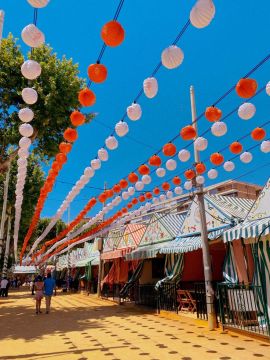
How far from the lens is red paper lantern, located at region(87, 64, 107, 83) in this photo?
16.4 ft

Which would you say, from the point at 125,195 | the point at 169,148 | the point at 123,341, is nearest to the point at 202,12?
the point at 169,148

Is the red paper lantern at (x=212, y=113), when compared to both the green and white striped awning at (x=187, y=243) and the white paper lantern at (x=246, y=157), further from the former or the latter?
the green and white striped awning at (x=187, y=243)

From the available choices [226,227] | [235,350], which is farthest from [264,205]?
[235,350]

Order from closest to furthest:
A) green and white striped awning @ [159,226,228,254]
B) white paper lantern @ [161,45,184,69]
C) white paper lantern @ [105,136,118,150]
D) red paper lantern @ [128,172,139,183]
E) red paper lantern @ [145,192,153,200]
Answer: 1. white paper lantern @ [161,45,184,69]
2. white paper lantern @ [105,136,118,150]
3. red paper lantern @ [128,172,139,183]
4. green and white striped awning @ [159,226,228,254]
5. red paper lantern @ [145,192,153,200]

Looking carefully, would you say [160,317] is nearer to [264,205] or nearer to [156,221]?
[156,221]

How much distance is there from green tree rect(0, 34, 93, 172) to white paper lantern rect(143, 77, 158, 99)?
779cm

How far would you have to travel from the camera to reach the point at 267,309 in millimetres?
7387

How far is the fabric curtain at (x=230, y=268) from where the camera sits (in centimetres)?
894

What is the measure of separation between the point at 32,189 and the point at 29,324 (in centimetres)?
1727

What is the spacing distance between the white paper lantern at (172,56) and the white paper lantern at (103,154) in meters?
4.35

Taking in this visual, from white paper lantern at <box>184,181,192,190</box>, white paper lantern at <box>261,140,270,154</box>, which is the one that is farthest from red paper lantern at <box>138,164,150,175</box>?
white paper lantern at <box>261,140,270,154</box>

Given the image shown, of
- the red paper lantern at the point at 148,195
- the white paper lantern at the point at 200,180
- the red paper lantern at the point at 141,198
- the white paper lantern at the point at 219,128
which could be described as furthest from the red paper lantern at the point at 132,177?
the white paper lantern at the point at 219,128

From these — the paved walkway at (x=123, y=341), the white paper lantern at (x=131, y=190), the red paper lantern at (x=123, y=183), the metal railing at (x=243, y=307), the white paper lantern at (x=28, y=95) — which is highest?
the white paper lantern at (x=28, y=95)

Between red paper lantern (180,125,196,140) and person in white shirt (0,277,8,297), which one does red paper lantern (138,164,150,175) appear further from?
person in white shirt (0,277,8,297)
